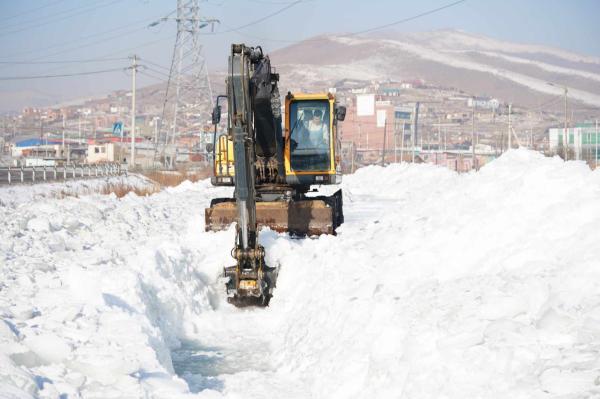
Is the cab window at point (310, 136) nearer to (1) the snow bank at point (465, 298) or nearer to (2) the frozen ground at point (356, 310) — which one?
(2) the frozen ground at point (356, 310)

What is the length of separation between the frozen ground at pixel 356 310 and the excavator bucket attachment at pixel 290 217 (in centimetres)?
149

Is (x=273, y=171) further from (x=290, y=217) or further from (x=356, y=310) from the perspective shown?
(x=356, y=310)

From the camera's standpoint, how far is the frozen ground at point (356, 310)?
5680mm

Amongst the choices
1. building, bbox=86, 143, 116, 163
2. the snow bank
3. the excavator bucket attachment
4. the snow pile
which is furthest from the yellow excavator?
building, bbox=86, 143, 116, 163

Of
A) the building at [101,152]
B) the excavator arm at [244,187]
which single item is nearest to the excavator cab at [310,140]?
the excavator arm at [244,187]

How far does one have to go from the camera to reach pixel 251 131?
1167 cm

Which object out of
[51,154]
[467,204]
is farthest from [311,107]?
[51,154]

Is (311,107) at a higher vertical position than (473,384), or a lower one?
higher

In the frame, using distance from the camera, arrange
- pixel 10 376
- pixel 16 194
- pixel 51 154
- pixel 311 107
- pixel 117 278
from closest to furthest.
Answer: pixel 10 376 < pixel 117 278 < pixel 311 107 < pixel 16 194 < pixel 51 154

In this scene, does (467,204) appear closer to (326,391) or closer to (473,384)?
(326,391)

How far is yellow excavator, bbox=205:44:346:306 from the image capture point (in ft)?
39.2

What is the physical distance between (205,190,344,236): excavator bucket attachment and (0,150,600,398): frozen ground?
1487 mm

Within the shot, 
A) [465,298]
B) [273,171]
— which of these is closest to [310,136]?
[273,171]

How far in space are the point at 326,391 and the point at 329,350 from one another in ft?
3.05
